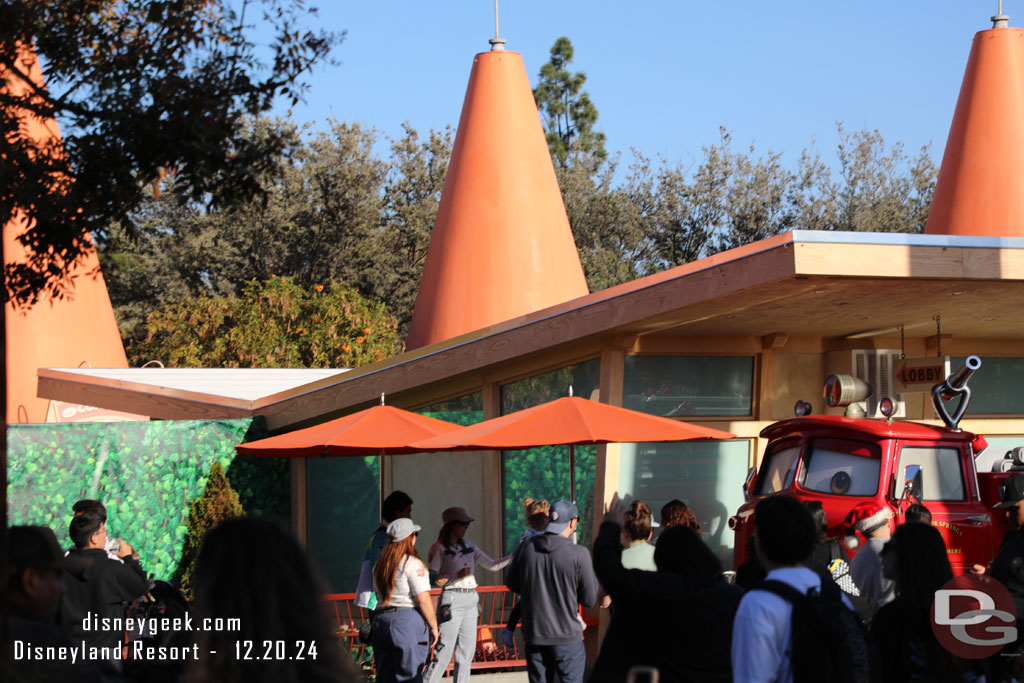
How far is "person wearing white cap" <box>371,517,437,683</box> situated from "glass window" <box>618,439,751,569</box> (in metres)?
4.06

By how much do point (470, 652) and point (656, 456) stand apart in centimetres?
349

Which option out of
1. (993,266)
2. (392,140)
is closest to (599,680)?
(993,266)

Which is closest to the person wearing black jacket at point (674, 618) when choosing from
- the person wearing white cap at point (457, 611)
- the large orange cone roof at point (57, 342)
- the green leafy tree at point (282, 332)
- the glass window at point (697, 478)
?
the person wearing white cap at point (457, 611)

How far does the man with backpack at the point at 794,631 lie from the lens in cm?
346

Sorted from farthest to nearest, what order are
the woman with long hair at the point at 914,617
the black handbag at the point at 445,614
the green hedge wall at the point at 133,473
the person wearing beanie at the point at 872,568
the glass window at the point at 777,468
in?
the green hedge wall at the point at 133,473 → the glass window at the point at 777,468 → the black handbag at the point at 445,614 → the person wearing beanie at the point at 872,568 → the woman with long hair at the point at 914,617

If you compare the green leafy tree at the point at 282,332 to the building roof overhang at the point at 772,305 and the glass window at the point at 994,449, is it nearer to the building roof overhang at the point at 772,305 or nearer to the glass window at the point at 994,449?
the building roof overhang at the point at 772,305

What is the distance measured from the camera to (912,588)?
13.5ft

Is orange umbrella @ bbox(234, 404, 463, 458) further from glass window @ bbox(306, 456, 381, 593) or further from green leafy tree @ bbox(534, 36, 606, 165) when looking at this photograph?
green leafy tree @ bbox(534, 36, 606, 165)

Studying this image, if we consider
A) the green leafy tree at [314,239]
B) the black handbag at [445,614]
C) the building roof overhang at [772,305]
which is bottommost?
the black handbag at [445,614]

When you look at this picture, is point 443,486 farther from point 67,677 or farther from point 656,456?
point 67,677

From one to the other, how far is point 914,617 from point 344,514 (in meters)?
10.6

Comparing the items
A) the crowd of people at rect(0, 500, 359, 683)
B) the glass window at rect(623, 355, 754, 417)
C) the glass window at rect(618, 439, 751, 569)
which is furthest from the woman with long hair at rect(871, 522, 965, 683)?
the glass window at rect(623, 355, 754, 417)

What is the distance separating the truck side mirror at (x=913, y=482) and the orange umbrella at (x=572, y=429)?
135 cm

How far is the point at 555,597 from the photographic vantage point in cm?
662
